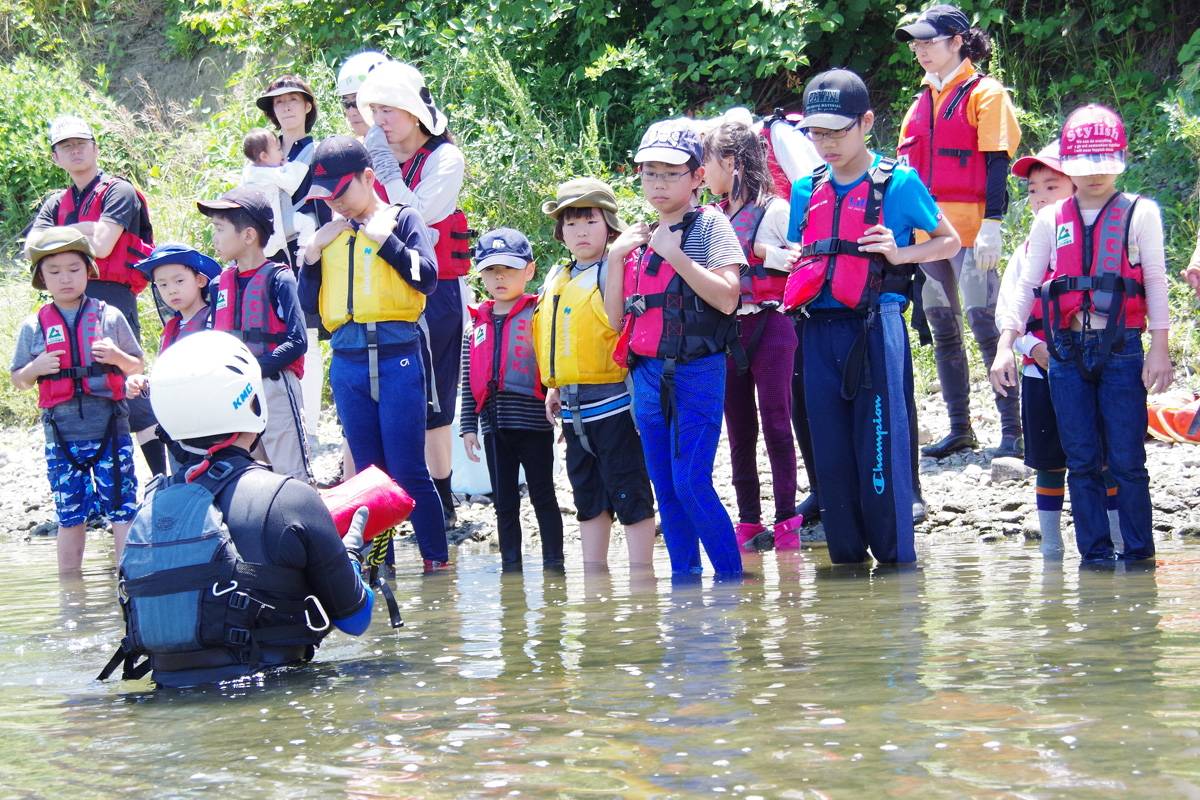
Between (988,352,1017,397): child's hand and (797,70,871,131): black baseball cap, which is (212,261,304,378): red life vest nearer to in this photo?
(797,70,871,131): black baseball cap

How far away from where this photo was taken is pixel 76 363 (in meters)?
7.23

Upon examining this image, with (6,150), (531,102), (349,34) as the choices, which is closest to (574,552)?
(531,102)

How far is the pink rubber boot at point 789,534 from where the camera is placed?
6836mm

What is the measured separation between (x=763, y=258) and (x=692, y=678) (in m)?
3.12

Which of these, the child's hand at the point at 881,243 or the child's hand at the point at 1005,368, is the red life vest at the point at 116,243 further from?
the child's hand at the point at 1005,368

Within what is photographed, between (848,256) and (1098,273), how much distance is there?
1.04 m

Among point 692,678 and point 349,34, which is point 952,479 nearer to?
point 692,678

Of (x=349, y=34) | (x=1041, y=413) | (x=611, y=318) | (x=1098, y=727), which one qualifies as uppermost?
(x=349, y=34)

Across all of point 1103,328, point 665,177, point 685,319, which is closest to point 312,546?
point 685,319

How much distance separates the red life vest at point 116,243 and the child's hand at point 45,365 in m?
1.07

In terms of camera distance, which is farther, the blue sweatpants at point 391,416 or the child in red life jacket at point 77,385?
the child in red life jacket at point 77,385

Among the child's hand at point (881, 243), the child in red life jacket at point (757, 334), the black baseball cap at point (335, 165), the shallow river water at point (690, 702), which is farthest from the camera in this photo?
the child in red life jacket at point (757, 334)

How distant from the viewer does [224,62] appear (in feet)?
56.4

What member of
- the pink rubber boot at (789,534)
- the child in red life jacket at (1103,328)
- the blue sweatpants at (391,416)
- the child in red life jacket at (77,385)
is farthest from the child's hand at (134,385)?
the child in red life jacket at (1103,328)
